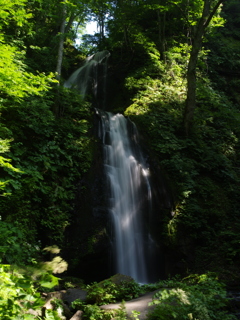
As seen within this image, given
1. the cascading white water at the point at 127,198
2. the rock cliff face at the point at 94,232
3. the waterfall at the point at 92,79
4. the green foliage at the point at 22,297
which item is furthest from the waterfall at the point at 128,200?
the green foliage at the point at 22,297

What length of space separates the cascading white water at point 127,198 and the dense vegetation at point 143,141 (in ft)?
2.20

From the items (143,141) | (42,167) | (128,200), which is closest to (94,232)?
(128,200)

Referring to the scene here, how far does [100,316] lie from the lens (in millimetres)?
4328

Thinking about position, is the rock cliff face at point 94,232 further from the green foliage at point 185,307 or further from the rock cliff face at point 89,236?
the green foliage at point 185,307

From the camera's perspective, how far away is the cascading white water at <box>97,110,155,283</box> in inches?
316

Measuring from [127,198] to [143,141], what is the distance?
9.80ft

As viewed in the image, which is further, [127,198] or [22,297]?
[127,198]

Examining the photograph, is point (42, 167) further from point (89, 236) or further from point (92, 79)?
point (92, 79)

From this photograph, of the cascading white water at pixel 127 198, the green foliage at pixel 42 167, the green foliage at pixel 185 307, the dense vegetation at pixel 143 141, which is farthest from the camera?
the cascading white water at pixel 127 198

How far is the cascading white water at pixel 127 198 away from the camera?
8.02 meters

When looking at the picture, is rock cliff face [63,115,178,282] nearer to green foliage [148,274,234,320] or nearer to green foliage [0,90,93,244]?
green foliage [0,90,93,244]

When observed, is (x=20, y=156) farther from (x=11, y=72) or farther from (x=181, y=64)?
(x=181, y=64)

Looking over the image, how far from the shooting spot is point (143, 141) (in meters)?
11.0

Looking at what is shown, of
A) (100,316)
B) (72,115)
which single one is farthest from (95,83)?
(100,316)
